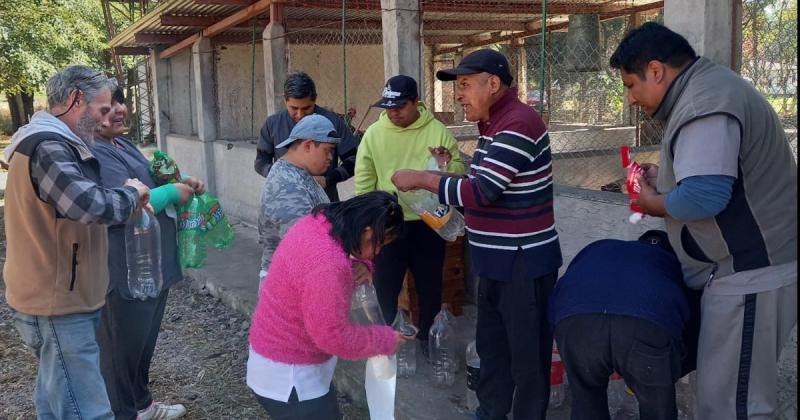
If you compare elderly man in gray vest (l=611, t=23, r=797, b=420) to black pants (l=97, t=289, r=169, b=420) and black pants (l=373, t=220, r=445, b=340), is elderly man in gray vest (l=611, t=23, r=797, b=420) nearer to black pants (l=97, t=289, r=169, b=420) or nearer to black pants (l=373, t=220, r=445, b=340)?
black pants (l=373, t=220, r=445, b=340)

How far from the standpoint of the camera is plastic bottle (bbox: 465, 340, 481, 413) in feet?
11.3

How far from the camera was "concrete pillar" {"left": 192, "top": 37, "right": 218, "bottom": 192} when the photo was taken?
10211 mm

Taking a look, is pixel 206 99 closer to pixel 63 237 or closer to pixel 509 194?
pixel 63 237

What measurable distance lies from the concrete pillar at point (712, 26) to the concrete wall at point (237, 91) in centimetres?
805

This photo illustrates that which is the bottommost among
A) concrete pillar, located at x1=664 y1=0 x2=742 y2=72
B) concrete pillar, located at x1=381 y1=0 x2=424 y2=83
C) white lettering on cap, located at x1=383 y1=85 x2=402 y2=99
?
white lettering on cap, located at x1=383 y1=85 x2=402 y2=99

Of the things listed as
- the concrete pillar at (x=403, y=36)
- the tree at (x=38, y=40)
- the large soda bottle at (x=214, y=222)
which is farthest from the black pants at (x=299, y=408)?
the tree at (x=38, y=40)

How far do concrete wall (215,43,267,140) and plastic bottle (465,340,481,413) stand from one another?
7.52 meters

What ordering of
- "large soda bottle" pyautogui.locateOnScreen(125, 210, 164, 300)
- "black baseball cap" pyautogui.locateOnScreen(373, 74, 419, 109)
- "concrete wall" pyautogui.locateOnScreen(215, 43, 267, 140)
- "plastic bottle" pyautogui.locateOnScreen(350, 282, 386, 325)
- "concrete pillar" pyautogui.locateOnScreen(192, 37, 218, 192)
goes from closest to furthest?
"plastic bottle" pyautogui.locateOnScreen(350, 282, 386, 325), "large soda bottle" pyautogui.locateOnScreen(125, 210, 164, 300), "black baseball cap" pyautogui.locateOnScreen(373, 74, 419, 109), "concrete pillar" pyautogui.locateOnScreen(192, 37, 218, 192), "concrete wall" pyautogui.locateOnScreen(215, 43, 267, 140)

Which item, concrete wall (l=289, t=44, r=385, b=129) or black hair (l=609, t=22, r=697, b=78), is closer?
black hair (l=609, t=22, r=697, b=78)

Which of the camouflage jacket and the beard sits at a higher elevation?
the beard

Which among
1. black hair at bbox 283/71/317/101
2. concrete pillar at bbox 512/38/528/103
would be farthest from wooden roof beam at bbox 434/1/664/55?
black hair at bbox 283/71/317/101

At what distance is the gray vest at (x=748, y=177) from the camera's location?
2.07 meters

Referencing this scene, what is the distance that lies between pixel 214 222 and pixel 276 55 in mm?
4554

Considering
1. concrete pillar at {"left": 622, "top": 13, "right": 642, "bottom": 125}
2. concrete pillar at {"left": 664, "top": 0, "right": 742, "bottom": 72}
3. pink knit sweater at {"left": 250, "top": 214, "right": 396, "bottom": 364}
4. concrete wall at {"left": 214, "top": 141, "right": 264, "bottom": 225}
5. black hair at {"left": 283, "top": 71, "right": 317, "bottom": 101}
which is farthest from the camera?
concrete pillar at {"left": 622, "top": 13, "right": 642, "bottom": 125}
